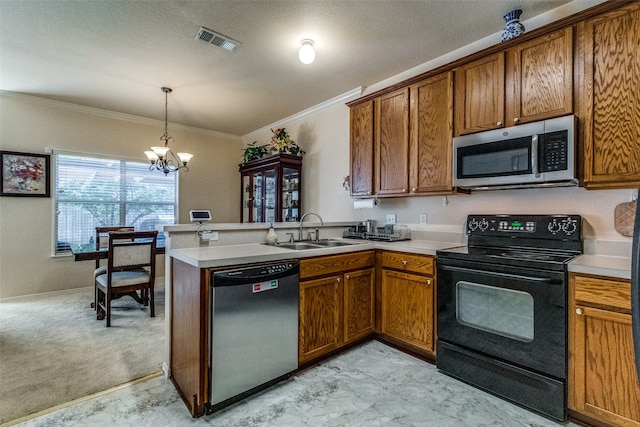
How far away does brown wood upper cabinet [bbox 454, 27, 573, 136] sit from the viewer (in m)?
1.91

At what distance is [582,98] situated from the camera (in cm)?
184

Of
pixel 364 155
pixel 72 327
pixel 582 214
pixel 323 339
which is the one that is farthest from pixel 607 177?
pixel 72 327

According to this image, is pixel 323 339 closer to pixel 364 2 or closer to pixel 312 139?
pixel 364 2

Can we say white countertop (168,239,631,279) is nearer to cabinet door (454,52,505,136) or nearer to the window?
cabinet door (454,52,505,136)

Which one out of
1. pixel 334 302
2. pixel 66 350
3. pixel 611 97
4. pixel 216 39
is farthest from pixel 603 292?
pixel 66 350

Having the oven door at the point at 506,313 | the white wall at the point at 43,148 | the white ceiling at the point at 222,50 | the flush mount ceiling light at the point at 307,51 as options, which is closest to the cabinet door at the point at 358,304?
the oven door at the point at 506,313

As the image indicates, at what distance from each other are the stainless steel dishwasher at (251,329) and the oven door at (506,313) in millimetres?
1130

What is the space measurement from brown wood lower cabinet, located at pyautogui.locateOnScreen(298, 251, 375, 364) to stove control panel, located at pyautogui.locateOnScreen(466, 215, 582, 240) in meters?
0.94

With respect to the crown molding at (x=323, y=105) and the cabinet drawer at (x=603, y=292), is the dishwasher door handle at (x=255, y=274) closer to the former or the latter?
the cabinet drawer at (x=603, y=292)

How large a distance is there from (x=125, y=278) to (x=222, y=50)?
8.46ft

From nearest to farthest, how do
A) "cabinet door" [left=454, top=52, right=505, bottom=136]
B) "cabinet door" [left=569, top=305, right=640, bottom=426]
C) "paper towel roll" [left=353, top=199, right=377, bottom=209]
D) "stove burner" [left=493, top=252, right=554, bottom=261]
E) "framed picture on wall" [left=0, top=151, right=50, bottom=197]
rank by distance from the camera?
"cabinet door" [left=569, top=305, right=640, bottom=426]
"stove burner" [left=493, top=252, right=554, bottom=261]
"cabinet door" [left=454, top=52, right=505, bottom=136]
"paper towel roll" [left=353, top=199, right=377, bottom=209]
"framed picture on wall" [left=0, top=151, right=50, bottom=197]

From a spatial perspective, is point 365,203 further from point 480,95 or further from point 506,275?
point 506,275

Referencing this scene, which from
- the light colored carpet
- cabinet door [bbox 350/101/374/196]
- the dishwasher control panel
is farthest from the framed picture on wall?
cabinet door [bbox 350/101/374/196]

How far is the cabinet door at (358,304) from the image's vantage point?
8.18 feet
